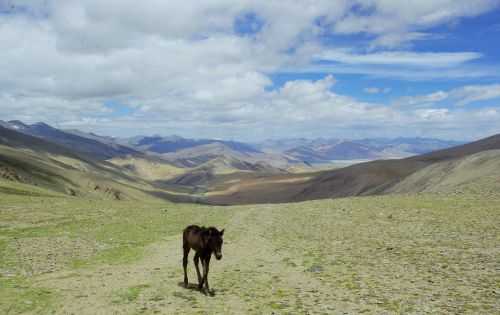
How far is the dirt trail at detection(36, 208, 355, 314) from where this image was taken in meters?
13.8

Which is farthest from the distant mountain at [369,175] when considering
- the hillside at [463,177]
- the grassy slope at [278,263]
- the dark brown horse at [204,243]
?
A: the dark brown horse at [204,243]

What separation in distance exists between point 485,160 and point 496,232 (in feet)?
182

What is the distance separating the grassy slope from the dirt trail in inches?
1.9

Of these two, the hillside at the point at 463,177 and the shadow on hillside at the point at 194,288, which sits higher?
the hillside at the point at 463,177

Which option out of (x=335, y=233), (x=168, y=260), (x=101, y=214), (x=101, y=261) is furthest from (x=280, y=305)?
(x=101, y=214)

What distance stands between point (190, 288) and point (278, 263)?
6264 mm

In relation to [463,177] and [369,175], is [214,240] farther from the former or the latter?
[369,175]

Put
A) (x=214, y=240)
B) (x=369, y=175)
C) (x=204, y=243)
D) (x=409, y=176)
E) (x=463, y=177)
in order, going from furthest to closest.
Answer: (x=369, y=175), (x=409, y=176), (x=463, y=177), (x=204, y=243), (x=214, y=240)

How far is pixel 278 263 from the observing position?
21.5m

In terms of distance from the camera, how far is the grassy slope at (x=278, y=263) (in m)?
14.1

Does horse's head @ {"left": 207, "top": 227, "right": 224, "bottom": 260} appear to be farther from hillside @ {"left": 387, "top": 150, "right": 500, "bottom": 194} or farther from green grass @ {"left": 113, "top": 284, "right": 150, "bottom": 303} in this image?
hillside @ {"left": 387, "top": 150, "right": 500, "bottom": 194}

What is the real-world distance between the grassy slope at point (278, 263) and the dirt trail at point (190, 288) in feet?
0.16

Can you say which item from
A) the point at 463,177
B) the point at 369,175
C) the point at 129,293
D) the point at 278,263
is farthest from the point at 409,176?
the point at 129,293

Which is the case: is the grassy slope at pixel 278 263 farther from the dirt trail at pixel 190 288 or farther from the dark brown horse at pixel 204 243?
the dark brown horse at pixel 204 243
